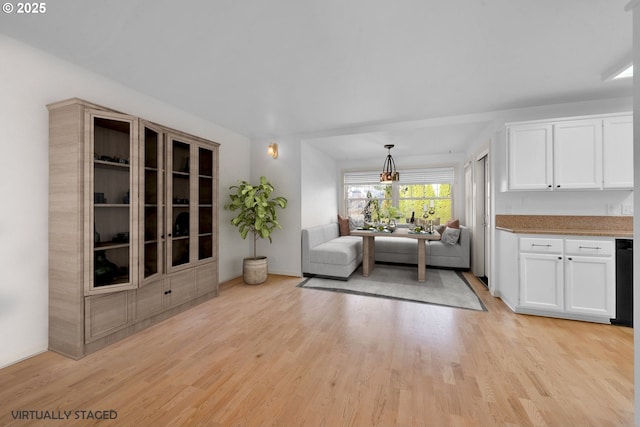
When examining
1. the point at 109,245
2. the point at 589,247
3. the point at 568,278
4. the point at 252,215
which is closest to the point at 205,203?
the point at 252,215

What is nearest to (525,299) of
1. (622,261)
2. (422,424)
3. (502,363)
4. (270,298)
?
(622,261)

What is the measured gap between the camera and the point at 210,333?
93.1 inches

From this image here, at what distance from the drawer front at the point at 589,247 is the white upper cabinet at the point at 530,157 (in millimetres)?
686

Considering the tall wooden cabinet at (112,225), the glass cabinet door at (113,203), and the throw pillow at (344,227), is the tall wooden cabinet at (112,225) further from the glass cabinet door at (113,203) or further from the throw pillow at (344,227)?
the throw pillow at (344,227)

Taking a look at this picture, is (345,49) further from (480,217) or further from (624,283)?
(480,217)

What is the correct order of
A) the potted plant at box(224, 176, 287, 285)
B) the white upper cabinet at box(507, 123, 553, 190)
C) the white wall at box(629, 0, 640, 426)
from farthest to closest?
the potted plant at box(224, 176, 287, 285) < the white upper cabinet at box(507, 123, 553, 190) < the white wall at box(629, 0, 640, 426)

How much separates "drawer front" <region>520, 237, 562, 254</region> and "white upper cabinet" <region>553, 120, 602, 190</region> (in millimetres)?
669

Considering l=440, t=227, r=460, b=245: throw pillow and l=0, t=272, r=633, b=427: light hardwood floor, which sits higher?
l=440, t=227, r=460, b=245: throw pillow

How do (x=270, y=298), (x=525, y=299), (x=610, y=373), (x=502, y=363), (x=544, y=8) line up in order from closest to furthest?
(x=544, y=8) → (x=610, y=373) → (x=502, y=363) → (x=525, y=299) → (x=270, y=298)

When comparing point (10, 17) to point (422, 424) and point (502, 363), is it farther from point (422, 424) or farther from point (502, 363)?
point (502, 363)

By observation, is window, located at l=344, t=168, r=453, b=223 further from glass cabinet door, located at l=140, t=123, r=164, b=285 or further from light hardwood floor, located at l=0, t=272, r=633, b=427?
glass cabinet door, located at l=140, t=123, r=164, b=285

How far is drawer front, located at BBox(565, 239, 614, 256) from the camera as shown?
2.47m

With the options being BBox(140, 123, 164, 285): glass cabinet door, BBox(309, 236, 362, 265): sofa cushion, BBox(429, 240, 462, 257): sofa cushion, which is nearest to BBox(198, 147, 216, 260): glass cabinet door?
BBox(140, 123, 164, 285): glass cabinet door

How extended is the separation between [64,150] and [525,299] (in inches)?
185
